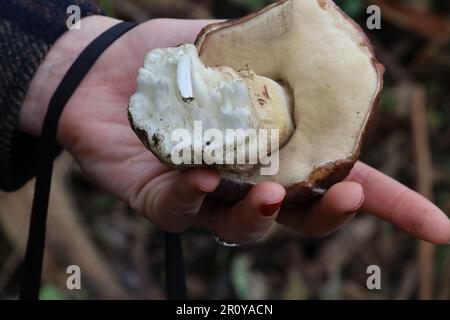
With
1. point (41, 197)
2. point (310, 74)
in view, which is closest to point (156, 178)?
point (41, 197)

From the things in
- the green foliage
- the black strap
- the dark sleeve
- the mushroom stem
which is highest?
the mushroom stem

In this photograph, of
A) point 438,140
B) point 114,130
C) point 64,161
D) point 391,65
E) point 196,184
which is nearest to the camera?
point 196,184

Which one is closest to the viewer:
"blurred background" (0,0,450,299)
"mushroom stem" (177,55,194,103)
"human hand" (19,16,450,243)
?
"mushroom stem" (177,55,194,103)

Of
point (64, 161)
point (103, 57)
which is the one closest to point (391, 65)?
point (64, 161)

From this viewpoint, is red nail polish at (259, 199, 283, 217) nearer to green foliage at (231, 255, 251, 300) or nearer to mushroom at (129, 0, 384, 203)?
mushroom at (129, 0, 384, 203)

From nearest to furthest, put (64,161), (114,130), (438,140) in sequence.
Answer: (114,130) → (64,161) → (438,140)

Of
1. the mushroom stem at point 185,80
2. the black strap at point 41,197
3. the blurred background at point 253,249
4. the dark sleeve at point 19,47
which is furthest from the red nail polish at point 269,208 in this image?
the blurred background at point 253,249

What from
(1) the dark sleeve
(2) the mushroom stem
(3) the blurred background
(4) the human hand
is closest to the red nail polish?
(4) the human hand
